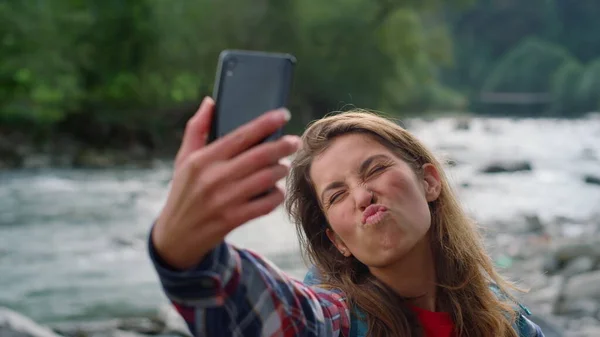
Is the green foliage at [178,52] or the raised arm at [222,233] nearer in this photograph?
the raised arm at [222,233]

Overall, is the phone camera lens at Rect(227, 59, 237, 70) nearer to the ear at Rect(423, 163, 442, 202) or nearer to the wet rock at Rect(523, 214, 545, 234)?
the ear at Rect(423, 163, 442, 202)

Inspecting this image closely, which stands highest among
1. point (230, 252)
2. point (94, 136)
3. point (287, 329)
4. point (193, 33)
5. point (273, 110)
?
point (273, 110)

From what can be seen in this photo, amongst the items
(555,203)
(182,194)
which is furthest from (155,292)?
(555,203)

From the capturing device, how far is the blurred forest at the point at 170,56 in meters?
14.3

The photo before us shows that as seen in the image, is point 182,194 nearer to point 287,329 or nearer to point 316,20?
point 287,329

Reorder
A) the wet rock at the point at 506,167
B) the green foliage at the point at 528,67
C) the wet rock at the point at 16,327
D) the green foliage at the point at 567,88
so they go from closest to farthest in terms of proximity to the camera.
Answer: the wet rock at the point at 16,327 → the wet rock at the point at 506,167 → the green foliage at the point at 567,88 → the green foliage at the point at 528,67

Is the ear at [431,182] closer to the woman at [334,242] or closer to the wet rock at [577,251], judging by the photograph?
the woman at [334,242]

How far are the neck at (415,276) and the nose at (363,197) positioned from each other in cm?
10

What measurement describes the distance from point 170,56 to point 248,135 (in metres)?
16.6

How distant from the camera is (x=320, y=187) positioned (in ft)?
3.40

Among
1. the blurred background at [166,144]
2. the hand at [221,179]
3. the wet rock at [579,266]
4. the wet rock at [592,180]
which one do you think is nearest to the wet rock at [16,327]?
the blurred background at [166,144]

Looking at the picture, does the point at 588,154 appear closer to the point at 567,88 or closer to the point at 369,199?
the point at 567,88

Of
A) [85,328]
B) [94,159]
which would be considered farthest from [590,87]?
[85,328]

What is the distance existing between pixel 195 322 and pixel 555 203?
10.2 meters
